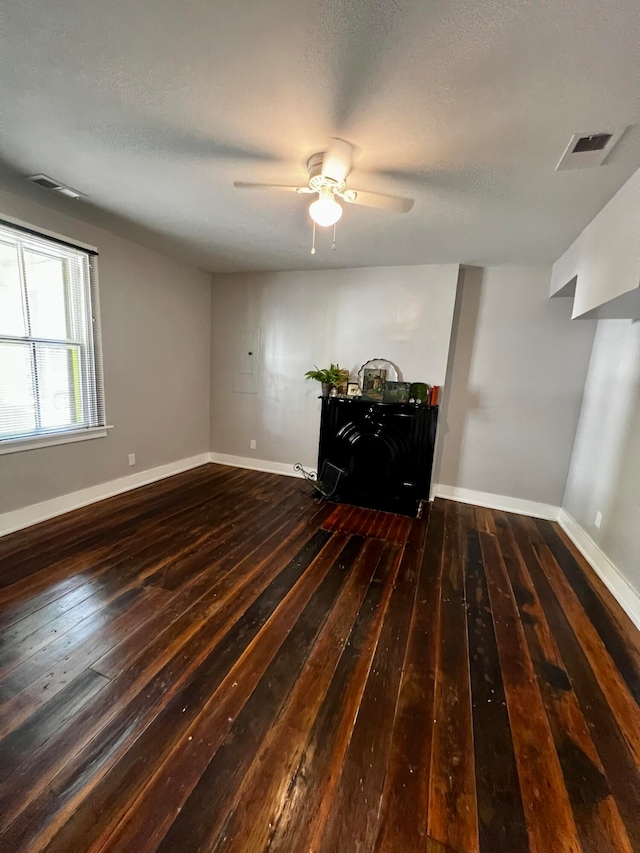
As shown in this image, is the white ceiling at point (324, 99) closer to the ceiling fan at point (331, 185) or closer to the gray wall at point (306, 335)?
the ceiling fan at point (331, 185)

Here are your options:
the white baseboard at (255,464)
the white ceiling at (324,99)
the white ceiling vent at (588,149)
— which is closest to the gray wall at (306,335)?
the white baseboard at (255,464)

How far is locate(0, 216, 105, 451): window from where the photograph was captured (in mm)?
2545

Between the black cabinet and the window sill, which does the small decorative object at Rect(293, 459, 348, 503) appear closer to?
the black cabinet

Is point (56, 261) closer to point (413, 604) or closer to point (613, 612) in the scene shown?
point (413, 604)

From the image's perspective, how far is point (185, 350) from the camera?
13.7ft

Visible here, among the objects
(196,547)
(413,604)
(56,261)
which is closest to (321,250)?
(56,261)

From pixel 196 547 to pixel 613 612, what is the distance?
111 inches

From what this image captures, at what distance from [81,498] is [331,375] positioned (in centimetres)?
272

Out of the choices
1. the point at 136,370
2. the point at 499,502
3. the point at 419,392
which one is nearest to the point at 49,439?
the point at 136,370

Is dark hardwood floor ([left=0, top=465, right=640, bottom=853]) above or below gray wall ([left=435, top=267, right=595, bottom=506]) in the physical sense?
below

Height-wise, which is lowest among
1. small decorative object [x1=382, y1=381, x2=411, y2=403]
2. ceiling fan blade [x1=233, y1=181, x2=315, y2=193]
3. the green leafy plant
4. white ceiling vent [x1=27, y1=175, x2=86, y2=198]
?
small decorative object [x1=382, y1=381, x2=411, y2=403]

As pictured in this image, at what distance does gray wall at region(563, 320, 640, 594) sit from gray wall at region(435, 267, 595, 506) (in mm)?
175

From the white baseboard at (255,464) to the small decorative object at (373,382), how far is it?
1398 millimetres

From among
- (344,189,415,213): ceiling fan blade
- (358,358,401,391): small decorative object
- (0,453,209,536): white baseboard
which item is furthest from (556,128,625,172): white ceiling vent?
(0,453,209,536): white baseboard
